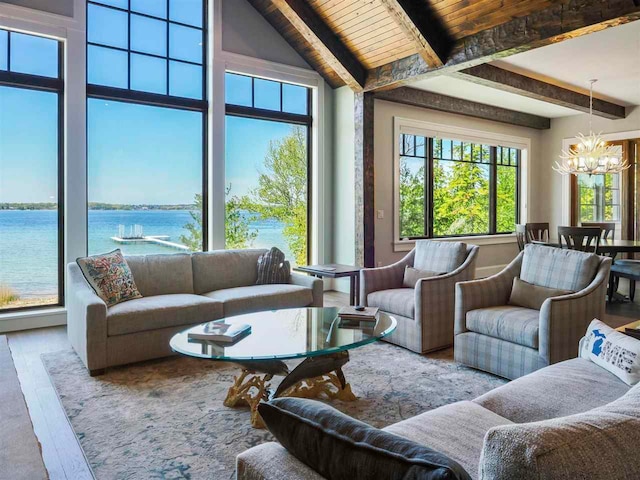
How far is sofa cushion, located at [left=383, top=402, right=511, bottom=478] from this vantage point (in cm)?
137

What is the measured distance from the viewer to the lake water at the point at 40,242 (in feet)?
15.0

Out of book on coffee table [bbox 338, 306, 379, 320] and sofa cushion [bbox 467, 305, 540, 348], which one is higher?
book on coffee table [bbox 338, 306, 379, 320]

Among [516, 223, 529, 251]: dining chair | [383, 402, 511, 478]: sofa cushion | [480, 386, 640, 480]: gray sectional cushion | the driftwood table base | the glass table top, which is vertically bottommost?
the driftwood table base

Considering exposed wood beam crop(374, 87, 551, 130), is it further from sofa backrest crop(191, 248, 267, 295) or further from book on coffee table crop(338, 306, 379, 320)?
book on coffee table crop(338, 306, 379, 320)

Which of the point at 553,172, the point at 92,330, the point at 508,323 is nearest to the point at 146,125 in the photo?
the point at 92,330

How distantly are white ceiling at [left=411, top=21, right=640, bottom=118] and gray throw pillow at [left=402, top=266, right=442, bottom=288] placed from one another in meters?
3.01

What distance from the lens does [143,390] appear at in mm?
3010

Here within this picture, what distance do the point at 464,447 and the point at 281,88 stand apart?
18.3ft

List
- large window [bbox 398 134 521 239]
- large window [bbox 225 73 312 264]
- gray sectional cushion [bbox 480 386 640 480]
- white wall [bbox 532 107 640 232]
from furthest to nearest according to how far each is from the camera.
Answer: white wall [bbox 532 107 640 232] < large window [bbox 398 134 521 239] < large window [bbox 225 73 312 264] < gray sectional cushion [bbox 480 386 640 480]

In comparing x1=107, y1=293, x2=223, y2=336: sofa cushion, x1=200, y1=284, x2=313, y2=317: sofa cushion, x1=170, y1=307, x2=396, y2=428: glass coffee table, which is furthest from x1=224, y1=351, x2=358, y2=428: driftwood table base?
x1=200, y1=284, x2=313, y2=317: sofa cushion

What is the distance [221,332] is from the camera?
2.64 metres

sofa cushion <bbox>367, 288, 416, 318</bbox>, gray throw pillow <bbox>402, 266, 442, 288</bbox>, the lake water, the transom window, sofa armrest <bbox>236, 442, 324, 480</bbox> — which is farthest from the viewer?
the transom window

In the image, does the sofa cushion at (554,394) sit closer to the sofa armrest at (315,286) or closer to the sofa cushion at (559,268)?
the sofa cushion at (559,268)

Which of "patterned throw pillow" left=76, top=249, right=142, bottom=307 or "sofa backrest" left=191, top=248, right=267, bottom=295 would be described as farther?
"sofa backrest" left=191, top=248, right=267, bottom=295
